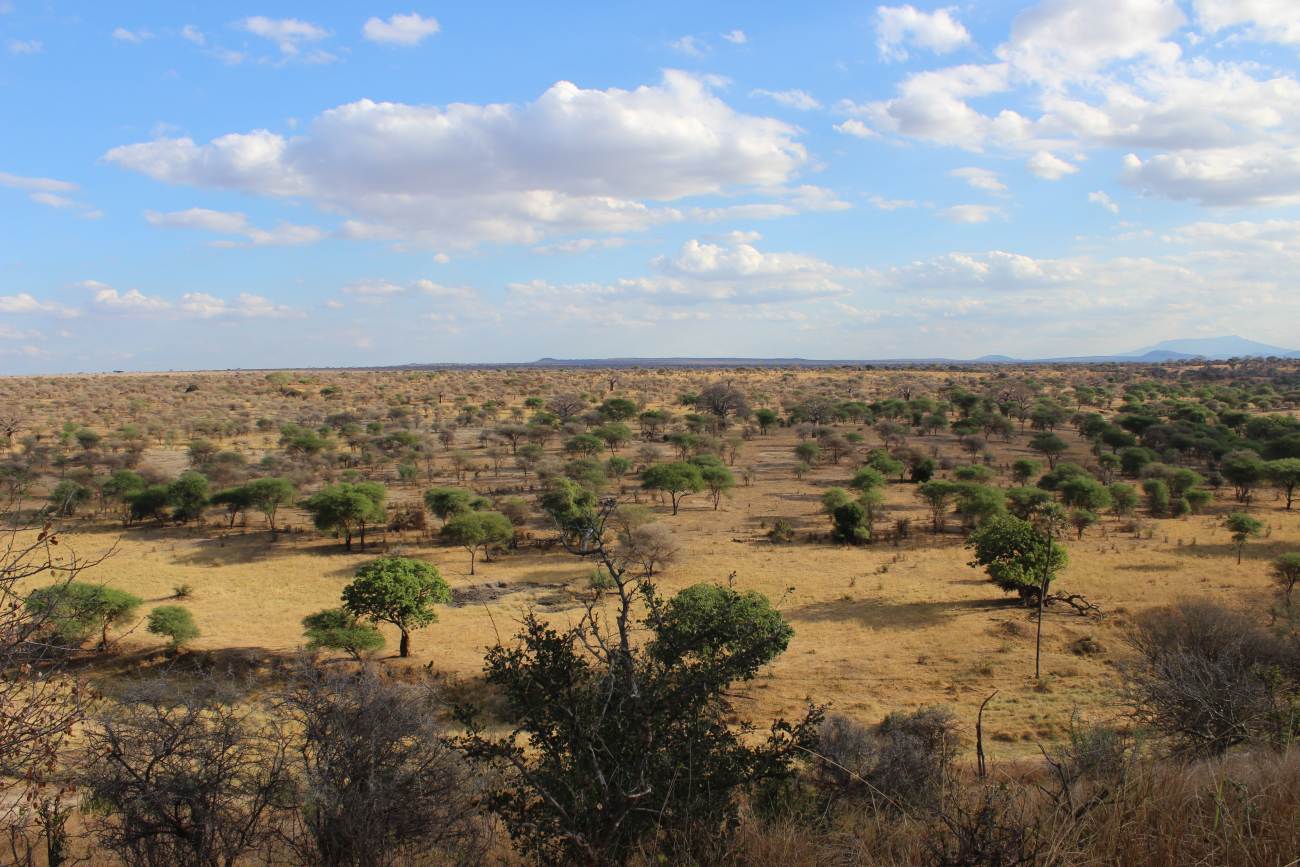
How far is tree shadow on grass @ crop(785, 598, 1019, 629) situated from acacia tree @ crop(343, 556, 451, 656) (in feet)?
42.5

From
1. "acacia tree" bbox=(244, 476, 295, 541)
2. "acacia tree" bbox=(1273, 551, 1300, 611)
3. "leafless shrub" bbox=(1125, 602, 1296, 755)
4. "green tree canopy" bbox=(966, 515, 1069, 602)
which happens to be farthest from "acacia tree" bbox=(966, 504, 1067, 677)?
"acacia tree" bbox=(244, 476, 295, 541)

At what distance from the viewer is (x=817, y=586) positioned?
102 feet

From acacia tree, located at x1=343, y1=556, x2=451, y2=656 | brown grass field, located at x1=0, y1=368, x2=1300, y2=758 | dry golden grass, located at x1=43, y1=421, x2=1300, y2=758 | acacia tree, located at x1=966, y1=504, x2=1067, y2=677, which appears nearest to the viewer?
dry golden grass, located at x1=43, y1=421, x2=1300, y2=758

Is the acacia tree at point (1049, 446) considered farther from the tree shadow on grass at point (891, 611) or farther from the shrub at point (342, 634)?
the shrub at point (342, 634)

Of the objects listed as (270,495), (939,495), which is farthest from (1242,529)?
(270,495)

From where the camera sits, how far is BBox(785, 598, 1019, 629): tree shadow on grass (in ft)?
87.5

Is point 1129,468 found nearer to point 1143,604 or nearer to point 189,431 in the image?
point 1143,604

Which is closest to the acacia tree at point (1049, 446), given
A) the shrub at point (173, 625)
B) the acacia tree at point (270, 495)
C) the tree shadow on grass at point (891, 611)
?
the tree shadow on grass at point (891, 611)

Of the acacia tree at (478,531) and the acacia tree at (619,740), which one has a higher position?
the acacia tree at (619,740)

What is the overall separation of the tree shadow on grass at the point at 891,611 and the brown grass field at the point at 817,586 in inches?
3.9

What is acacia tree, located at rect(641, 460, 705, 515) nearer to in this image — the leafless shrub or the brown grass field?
the brown grass field

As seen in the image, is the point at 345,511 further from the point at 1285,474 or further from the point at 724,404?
the point at 724,404

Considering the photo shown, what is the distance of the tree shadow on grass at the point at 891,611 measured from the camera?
26672 millimetres

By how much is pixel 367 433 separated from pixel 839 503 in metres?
46.5
